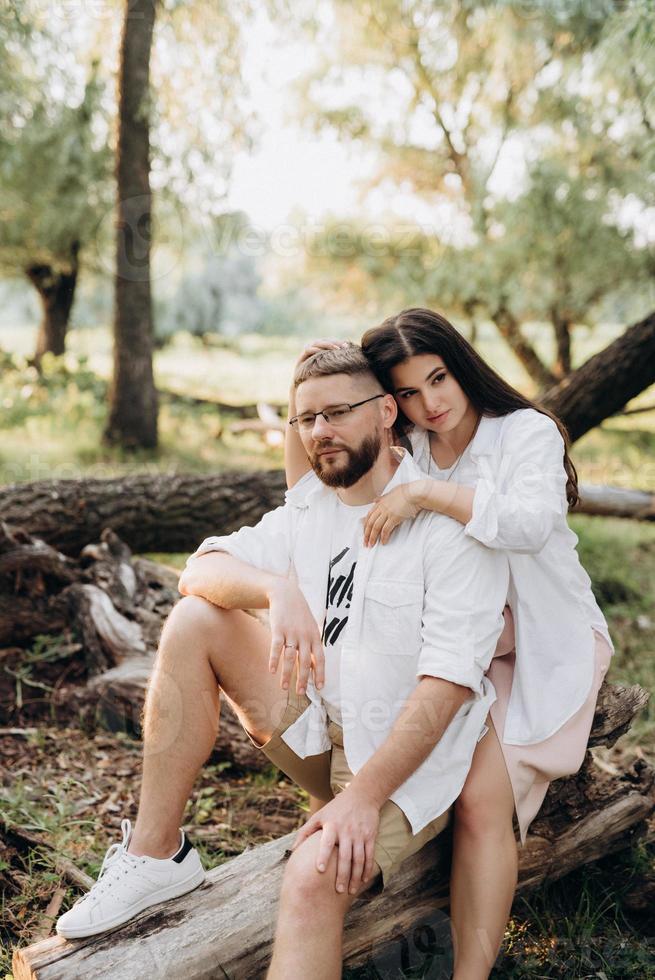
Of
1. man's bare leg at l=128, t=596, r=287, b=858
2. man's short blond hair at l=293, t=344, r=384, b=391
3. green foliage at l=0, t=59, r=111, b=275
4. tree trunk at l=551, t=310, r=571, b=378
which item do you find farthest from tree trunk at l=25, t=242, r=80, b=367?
man's bare leg at l=128, t=596, r=287, b=858

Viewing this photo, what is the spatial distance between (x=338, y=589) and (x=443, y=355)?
28.5 inches

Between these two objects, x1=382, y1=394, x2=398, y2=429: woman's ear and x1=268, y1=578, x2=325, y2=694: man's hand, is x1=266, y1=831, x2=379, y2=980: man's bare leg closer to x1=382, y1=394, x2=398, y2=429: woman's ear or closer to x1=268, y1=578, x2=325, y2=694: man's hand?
x1=268, y1=578, x2=325, y2=694: man's hand

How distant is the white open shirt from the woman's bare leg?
0.23 feet

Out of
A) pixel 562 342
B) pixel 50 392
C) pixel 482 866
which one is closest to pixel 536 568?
pixel 482 866

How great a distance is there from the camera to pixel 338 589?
215 cm

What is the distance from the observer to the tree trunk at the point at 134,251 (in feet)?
24.0

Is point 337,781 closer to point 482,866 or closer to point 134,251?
point 482,866

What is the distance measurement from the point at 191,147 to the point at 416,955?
8428 mm

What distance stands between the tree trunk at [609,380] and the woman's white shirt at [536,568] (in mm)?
3152

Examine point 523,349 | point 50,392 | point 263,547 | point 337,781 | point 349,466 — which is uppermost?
point 523,349

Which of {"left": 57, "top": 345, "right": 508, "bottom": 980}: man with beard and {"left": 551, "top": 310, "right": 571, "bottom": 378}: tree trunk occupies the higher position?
{"left": 551, "top": 310, "right": 571, "bottom": 378}: tree trunk

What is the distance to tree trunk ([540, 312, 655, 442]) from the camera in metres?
5.09

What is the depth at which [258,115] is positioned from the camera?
27.0 feet

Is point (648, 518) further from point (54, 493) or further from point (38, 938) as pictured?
point (38, 938)
